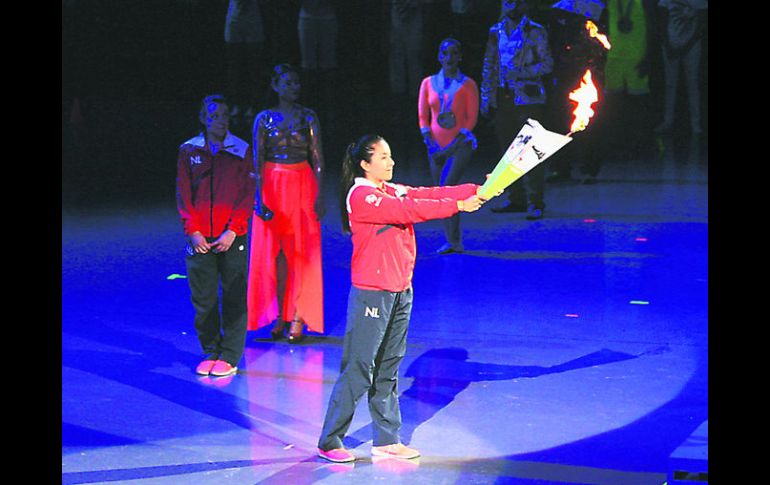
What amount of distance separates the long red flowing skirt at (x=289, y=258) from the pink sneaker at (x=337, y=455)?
258 centimetres

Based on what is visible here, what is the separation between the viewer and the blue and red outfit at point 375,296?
6289mm

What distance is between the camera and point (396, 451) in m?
6.41

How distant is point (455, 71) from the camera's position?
11.6 metres

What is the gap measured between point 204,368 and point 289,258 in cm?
125

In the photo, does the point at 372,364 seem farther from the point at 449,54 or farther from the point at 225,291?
the point at 449,54

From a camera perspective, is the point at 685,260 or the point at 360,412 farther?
the point at 685,260

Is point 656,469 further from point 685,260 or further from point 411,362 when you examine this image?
point 685,260

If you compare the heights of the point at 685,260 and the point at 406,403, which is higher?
the point at 685,260

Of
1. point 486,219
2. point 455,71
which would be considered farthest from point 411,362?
point 486,219
